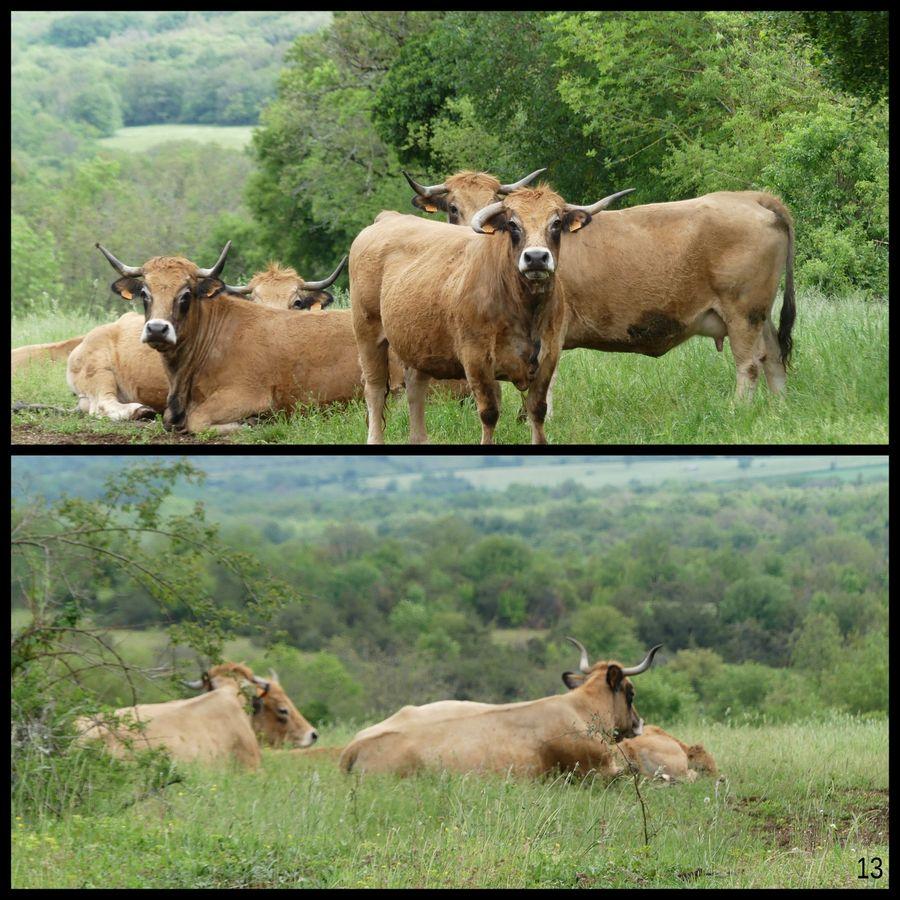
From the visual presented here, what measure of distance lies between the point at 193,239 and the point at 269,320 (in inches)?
2230

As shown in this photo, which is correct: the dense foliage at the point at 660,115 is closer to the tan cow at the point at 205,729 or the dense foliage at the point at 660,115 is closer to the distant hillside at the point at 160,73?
the tan cow at the point at 205,729

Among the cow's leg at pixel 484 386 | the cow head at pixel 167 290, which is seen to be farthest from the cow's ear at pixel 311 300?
the cow's leg at pixel 484 386

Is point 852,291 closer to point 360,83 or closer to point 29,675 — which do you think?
point 29,675

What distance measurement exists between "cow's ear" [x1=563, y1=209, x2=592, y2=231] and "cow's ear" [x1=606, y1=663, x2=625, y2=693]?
14.1 ft

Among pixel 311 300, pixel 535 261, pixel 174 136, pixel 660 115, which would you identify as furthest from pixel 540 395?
pixel 174 136

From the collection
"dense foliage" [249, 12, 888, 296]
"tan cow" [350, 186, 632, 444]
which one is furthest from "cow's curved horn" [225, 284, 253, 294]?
"dense foliage" [249, 12, 888, 296]

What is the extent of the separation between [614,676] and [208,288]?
16.3 ft

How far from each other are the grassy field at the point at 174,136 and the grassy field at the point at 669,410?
88044mm

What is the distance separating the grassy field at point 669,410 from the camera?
11180mm

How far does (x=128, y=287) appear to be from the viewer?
13047 millimetres

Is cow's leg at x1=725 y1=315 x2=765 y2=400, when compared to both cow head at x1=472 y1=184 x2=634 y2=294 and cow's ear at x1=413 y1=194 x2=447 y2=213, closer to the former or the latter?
cow head at x1=472 y1=184 x2=634 y2=294

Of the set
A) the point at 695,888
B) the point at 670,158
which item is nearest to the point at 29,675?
the point at 695,888

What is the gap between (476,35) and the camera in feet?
71.1

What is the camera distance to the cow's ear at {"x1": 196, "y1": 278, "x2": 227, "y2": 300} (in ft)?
42.7
